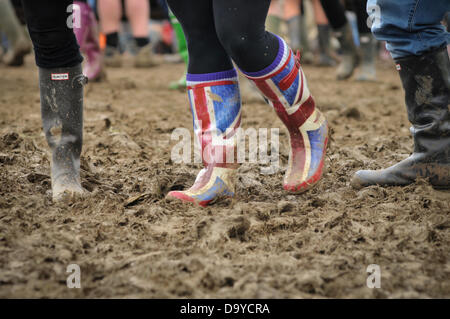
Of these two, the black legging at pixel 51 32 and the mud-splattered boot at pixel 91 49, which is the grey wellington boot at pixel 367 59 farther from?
the black legging at pixel 51 32

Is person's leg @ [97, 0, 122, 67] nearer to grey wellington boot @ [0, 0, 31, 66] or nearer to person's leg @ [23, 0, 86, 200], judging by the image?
grey wellington boot @ [0, 0, 31, 66]

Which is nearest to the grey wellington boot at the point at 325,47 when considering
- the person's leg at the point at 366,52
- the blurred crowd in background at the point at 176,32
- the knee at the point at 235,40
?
the blurred crowd in background at the point at 176,32

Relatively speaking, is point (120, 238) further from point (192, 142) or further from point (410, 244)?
point (192, 142)

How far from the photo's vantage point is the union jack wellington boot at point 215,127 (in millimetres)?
1632

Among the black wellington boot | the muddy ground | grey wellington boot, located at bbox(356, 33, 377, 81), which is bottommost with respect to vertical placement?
the muddy ground

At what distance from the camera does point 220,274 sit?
1.16 metres

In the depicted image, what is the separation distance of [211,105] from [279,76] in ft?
0.77

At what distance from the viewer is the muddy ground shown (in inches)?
44.8

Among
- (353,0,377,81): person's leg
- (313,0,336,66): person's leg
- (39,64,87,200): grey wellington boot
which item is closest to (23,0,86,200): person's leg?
(39,64,87,200): grey wellington boot

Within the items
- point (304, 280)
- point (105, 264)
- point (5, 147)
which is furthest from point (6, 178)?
point (304, 280)

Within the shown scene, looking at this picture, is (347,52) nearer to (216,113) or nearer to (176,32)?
(176,32)

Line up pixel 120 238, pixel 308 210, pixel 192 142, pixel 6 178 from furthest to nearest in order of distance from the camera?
pixel 192 142, pixel 6 178, pixel 308 210, pixel 120 238

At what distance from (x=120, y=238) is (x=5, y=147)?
4.02 feet

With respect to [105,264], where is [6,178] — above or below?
above
